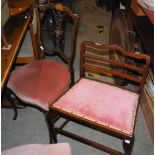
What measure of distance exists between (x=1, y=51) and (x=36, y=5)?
55 centimetres

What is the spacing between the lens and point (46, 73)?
6.18 feet

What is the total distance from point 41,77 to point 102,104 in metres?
0.54

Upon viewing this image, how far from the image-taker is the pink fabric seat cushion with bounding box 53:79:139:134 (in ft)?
4.80

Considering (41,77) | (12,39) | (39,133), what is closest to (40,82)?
(41,77)

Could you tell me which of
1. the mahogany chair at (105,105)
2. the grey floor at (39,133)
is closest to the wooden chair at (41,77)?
the mahogany chair at (105,105)

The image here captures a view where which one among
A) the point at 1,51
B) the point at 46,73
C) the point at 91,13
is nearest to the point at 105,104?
the point at 46,73

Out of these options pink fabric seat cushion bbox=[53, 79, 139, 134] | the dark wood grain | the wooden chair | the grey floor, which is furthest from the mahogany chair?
the dark wood grain

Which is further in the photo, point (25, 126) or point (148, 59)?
point (25, 126)

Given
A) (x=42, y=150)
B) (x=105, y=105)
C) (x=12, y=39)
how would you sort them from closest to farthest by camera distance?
(x=42, y=150) < (x=105, y=105) < (x=12, y=39)

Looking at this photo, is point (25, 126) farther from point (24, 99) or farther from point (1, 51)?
point (1, 51)

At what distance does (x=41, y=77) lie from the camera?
1.85 meters

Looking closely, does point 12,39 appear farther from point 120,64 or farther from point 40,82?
point 120,64

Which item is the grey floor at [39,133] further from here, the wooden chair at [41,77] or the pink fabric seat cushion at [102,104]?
the pink fabric seat cushion at [102,104]

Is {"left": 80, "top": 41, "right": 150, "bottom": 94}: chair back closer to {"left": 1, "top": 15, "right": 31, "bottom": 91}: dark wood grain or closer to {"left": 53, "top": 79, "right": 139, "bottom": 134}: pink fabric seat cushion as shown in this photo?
{"left": 53, "top": 79, "right": 139, "bottom": 134}: pink fabric seat cushion
